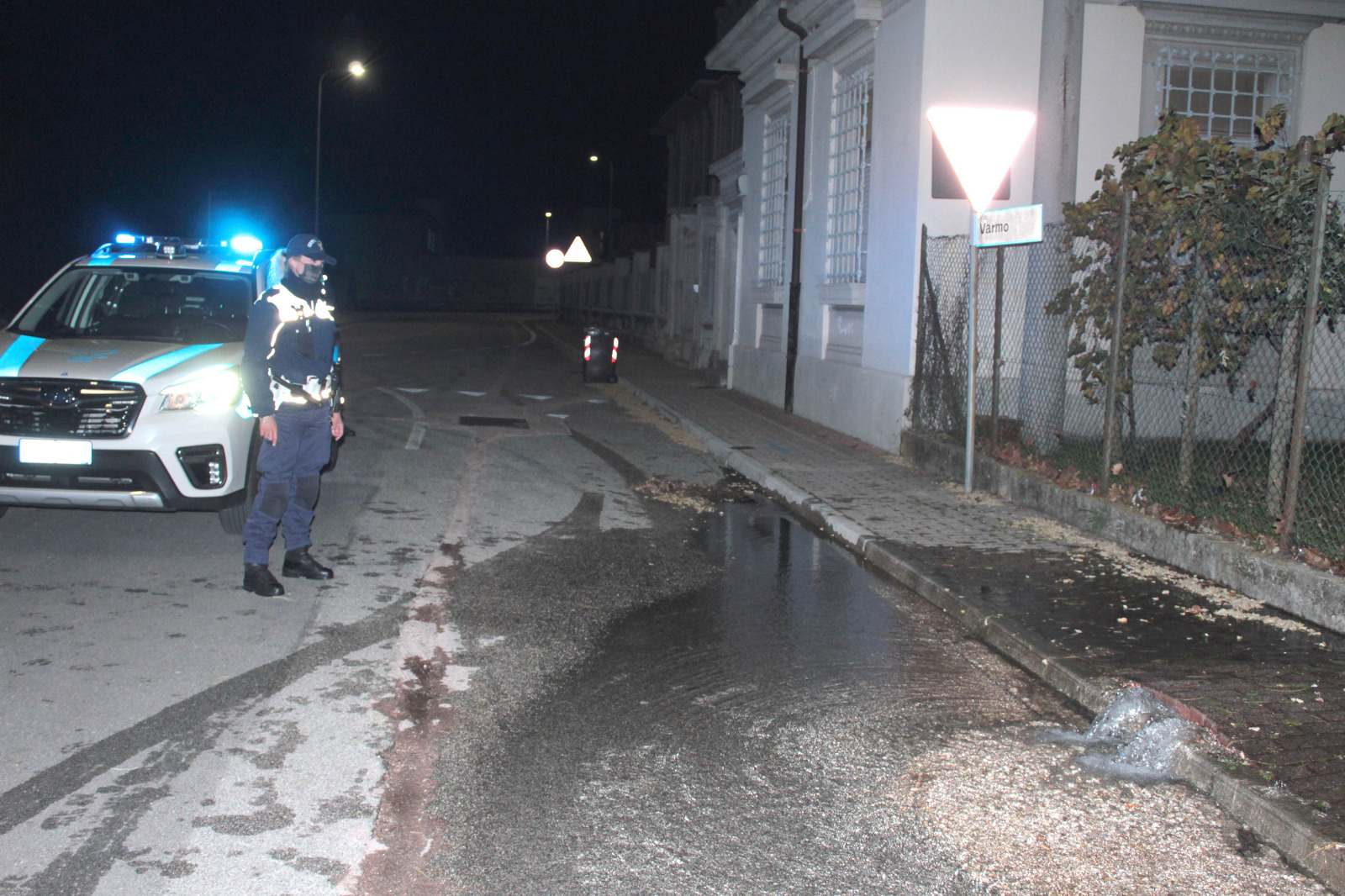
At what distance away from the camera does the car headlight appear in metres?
6.96

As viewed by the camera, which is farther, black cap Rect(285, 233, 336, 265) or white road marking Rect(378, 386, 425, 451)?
white road marking Rect(378, 386, 425, 451)

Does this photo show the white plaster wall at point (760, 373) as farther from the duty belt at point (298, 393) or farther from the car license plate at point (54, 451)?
the car license plate at point (54, 451)

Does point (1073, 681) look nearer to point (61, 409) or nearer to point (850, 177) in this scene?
point (61, 409)

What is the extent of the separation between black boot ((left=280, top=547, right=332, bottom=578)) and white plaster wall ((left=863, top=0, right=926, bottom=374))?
731cm

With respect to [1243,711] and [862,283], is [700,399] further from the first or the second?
[1243,711]

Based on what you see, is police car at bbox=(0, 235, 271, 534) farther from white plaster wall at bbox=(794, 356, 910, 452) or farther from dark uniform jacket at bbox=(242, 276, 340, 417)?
white plaster wall at bbox=(794, 356, 910, 452)

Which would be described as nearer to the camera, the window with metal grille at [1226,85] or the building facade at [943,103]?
the building facade at [943,103]

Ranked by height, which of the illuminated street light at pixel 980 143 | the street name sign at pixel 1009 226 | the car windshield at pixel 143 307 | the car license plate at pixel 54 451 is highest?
the illuminated street light at pixel 980 143

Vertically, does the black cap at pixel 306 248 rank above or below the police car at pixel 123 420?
above

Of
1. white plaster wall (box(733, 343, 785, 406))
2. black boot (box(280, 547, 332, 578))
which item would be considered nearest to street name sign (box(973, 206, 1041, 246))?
black boot (box(280, 547, 332, 578))

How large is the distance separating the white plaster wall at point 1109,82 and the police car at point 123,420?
912 cm

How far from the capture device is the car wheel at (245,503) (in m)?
7.34

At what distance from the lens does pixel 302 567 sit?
21.8 ft

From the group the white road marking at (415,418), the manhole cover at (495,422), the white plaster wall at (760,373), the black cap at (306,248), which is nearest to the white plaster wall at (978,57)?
the white plaster wall at (760,373)
